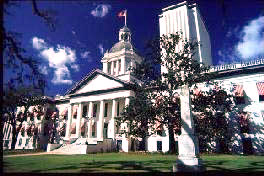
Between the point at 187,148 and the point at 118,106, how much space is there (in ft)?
110

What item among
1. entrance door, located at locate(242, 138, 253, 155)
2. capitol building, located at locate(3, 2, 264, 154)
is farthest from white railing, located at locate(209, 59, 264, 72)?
entrance door, located at locate(242, 138, 253, 155)

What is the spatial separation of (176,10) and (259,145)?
38.0m

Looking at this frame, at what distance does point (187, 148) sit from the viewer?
10156 mm

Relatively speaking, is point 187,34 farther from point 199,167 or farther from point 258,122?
point 199,167

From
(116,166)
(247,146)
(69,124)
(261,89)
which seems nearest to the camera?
(116,166)

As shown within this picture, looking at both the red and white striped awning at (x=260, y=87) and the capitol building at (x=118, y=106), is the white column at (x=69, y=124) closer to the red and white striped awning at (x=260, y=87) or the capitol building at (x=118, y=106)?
the capitol building at (x=118, y=106)

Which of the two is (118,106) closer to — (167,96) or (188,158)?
(167,96)

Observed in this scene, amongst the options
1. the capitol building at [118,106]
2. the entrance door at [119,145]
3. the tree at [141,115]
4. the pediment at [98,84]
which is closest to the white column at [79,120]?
the capitol building at [118,106]

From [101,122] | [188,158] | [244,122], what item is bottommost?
[188,158]

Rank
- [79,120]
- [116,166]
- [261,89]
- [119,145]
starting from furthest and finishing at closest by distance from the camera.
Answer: [79,120], [119,145], [261,89], [116,166]

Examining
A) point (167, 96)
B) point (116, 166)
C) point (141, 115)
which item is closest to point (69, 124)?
point (141, 115)

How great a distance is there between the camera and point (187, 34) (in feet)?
163

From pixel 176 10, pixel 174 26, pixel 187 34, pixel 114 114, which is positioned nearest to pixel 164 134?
pixel 114 114

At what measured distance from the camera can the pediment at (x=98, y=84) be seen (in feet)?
136
